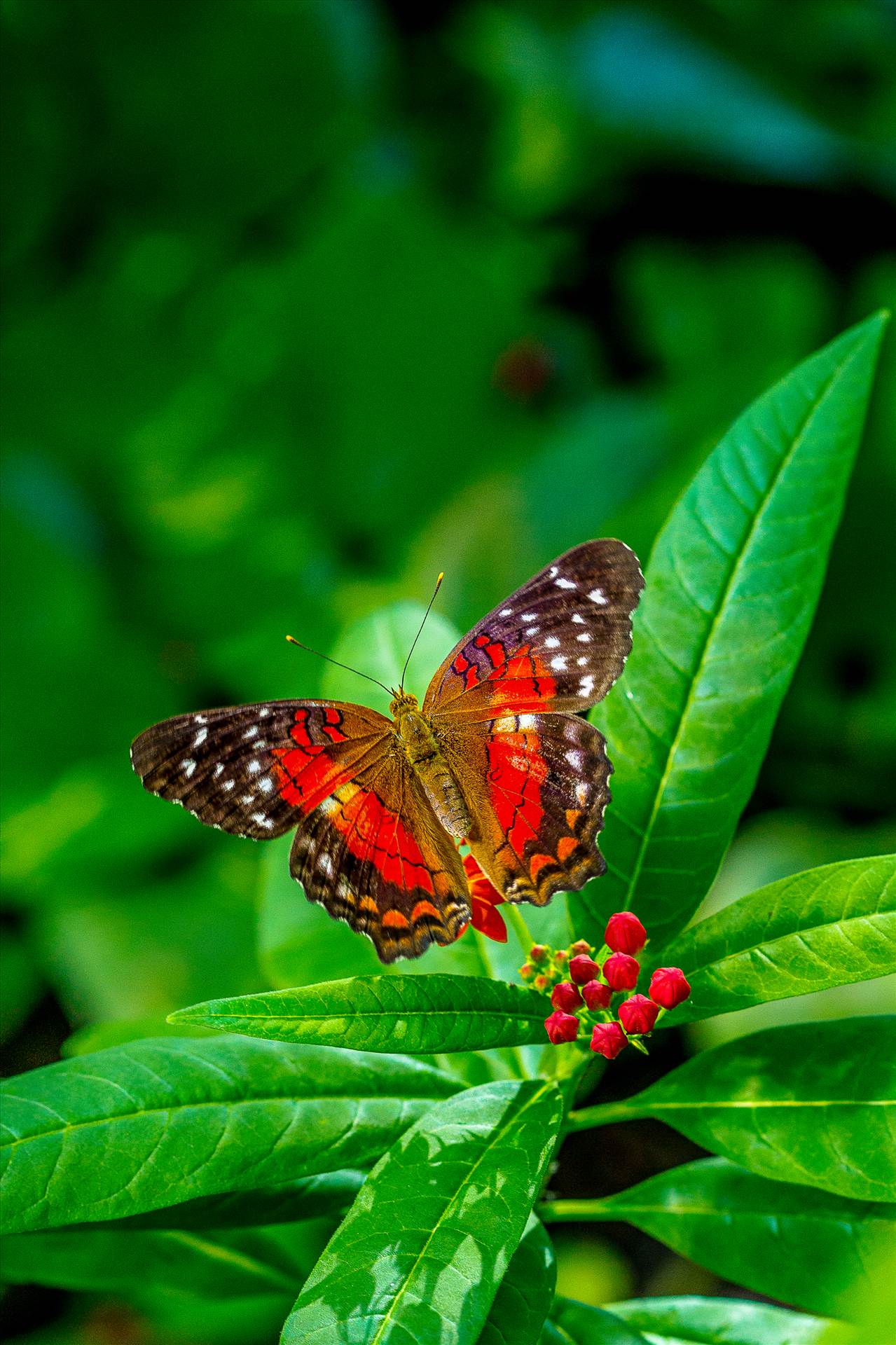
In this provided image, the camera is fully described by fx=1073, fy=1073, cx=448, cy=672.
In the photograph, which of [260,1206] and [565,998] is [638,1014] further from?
[260,1206]

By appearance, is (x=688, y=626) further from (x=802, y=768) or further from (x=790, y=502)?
(x=802, y=768)

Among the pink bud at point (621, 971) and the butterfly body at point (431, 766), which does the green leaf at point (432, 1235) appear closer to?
the pink bud at point (621, 971)

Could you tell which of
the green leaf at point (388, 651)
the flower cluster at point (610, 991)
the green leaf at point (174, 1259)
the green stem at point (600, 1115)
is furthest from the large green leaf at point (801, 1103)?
the green leaf at point (388, 651)

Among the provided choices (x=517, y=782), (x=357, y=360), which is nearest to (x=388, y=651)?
(x=517, y=782)

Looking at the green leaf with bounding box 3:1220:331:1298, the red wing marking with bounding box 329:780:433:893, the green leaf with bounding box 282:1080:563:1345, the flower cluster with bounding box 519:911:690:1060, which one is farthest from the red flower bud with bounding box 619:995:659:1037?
the green leaf with bounding box 3:1220:331:1298

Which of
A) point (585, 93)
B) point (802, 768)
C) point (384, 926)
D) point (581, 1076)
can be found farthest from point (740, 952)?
point (585, 93)

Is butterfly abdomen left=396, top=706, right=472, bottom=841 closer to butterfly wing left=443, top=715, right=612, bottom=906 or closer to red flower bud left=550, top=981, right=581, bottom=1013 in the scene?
butterfly wing left=443, top=715, right=612, bottom=906

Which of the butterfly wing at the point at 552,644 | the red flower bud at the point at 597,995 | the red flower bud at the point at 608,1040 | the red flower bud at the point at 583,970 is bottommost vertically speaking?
the red flower bud at the point at 608,1040
